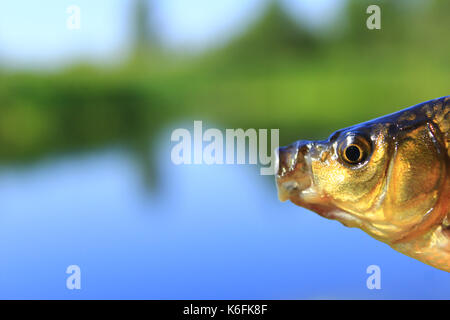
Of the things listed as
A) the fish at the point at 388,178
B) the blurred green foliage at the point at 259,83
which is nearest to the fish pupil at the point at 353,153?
the fish at the point at 388,178

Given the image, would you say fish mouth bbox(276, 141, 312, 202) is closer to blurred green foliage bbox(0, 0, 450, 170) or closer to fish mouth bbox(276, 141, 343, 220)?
fish mouth bbox(276, 141, 343, 220)

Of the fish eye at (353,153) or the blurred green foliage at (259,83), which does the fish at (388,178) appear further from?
the blurred green foliage at (259,83)

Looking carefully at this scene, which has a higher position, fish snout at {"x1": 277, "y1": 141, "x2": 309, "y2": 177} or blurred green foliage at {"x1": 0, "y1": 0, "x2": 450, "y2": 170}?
blurred green foliage at {"x1": 0, "y1": 0, "x2": 450, "y2": 170}

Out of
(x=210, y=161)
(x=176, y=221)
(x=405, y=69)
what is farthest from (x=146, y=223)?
(x=405, y=69)

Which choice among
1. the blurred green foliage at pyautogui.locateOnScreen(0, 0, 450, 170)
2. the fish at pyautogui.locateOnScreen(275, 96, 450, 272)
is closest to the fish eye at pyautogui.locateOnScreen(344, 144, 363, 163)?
the fish at pyautogui.locateOnScreen(275, 96, 450, 272)

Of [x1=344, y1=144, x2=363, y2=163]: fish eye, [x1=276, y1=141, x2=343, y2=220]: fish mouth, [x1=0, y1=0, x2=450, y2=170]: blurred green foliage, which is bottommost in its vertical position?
[x1=276, y1=141, x2=343, y2=220]: fish mouth
